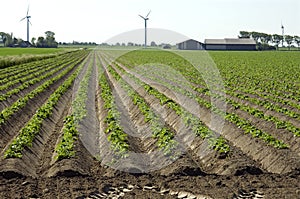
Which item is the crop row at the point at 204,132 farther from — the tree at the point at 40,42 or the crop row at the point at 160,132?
the tree at the point at 40,42

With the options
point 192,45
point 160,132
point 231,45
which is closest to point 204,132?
point 160,132

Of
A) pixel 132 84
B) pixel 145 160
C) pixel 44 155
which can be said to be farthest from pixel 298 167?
pixel 132 84

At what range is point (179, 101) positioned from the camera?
19.3m

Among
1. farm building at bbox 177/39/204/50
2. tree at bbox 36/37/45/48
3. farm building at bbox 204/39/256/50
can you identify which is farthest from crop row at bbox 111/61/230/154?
tree at bbox 36/37/45/48

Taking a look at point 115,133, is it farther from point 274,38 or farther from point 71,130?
point 274,38

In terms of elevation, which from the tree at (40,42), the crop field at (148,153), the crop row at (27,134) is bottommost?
the crop field at (148,153)

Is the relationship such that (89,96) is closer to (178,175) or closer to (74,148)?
(74,148)

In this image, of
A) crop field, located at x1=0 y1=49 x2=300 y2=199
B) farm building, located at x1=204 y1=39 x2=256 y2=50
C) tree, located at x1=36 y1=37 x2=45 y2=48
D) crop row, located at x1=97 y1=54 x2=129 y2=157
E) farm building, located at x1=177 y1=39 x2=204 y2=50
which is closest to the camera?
crop field, located at x1=0 y1=49 x2=300 y2=199

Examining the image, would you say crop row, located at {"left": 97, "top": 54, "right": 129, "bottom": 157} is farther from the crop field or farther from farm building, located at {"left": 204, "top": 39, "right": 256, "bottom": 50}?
farm building, located at {"left": 204, "top": 39, "right": 256, "bottom": 50}

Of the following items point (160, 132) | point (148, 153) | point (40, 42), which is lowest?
point (148, 153)

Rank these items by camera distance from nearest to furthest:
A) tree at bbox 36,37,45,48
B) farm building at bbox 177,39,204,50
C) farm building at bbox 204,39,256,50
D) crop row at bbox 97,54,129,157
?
crop row at bbox 97,54,129,157, farm building at bbox 204,39,256,50, farm building at bbox 177,39,204,50, tree at bbox 36,37,45,48

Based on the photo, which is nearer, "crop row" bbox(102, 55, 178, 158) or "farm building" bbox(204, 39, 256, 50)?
"crop row" bbox(102, 55, 178, 158)

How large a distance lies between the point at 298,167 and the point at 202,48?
12994 cm

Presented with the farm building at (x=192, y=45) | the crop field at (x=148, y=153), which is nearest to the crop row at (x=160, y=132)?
the crop field at (x=148, y=153)
